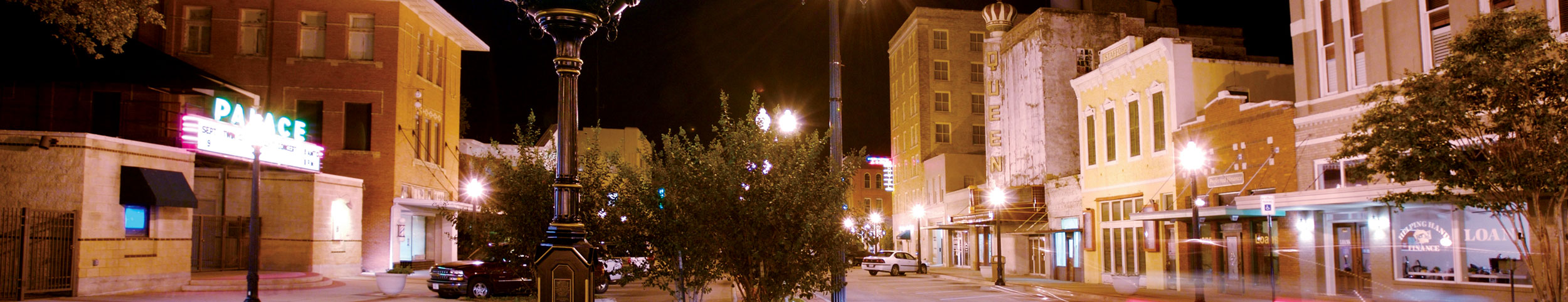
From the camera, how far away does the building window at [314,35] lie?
35.5m

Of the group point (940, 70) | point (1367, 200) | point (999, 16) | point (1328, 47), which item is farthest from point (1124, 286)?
point (940, 70)

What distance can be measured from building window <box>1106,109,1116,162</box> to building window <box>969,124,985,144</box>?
24.7 metres

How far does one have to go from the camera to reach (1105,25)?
40031 mm

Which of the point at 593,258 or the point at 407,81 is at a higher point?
the point at 407,81

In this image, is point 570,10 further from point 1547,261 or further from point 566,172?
point 1547,261

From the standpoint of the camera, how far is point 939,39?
59.4m

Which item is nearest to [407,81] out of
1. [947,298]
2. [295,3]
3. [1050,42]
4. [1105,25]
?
[295,3]

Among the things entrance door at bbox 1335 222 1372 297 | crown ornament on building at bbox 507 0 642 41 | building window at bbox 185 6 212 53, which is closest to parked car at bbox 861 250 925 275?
entrance door at bbox 1335 222 1372 297

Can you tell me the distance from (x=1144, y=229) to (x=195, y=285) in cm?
2652

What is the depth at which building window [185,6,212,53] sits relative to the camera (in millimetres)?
34812

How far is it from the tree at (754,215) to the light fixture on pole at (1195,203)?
13620mm

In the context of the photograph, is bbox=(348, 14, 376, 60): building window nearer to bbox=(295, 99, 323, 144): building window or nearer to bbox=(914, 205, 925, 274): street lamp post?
bbox=(295, 99, 323, 144): building window

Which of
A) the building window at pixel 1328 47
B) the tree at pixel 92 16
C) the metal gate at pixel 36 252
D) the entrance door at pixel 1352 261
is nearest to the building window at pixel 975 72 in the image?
the building window at pixel 1328 47

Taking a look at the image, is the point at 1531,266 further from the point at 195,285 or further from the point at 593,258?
the point at 195,285
